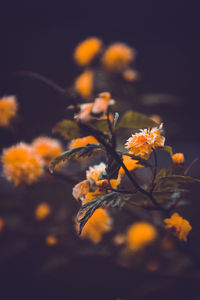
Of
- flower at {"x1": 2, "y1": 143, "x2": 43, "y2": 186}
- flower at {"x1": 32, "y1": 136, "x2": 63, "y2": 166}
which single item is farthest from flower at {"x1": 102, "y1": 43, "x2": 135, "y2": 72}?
flower at {"x1": 2, "y1": 143, "x2": 43, "y2": 186}

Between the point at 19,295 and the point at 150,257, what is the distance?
461 millimetres

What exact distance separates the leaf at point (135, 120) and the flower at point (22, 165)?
1.37 feet

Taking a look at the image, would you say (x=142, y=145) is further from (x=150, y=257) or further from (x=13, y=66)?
(x=13, y=66)

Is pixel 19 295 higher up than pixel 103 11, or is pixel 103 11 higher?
pixel 103 11

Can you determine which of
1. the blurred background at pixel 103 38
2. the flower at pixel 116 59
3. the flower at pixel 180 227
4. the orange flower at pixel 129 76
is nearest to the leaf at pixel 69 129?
the flower at pixel 180 227

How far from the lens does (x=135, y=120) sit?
0.30 meters

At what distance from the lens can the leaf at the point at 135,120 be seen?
0.30m

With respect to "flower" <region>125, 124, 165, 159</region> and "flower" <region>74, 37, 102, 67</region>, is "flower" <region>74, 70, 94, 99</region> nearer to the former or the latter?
"flower" <region>74, 37, 102, 67</region>

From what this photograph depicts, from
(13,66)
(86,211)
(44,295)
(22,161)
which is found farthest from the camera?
(13,66)

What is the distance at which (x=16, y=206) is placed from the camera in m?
1.03

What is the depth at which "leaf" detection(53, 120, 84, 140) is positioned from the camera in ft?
1.03

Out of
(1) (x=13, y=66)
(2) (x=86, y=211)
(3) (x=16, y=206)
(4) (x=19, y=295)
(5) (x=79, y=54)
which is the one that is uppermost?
(1) (x=13, y=66)

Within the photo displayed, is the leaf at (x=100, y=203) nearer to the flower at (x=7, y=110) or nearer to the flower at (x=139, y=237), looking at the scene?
the flower at (x=7, y=110)

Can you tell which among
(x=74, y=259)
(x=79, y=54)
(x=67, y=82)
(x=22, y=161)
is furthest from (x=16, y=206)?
(x=67, y=82)
